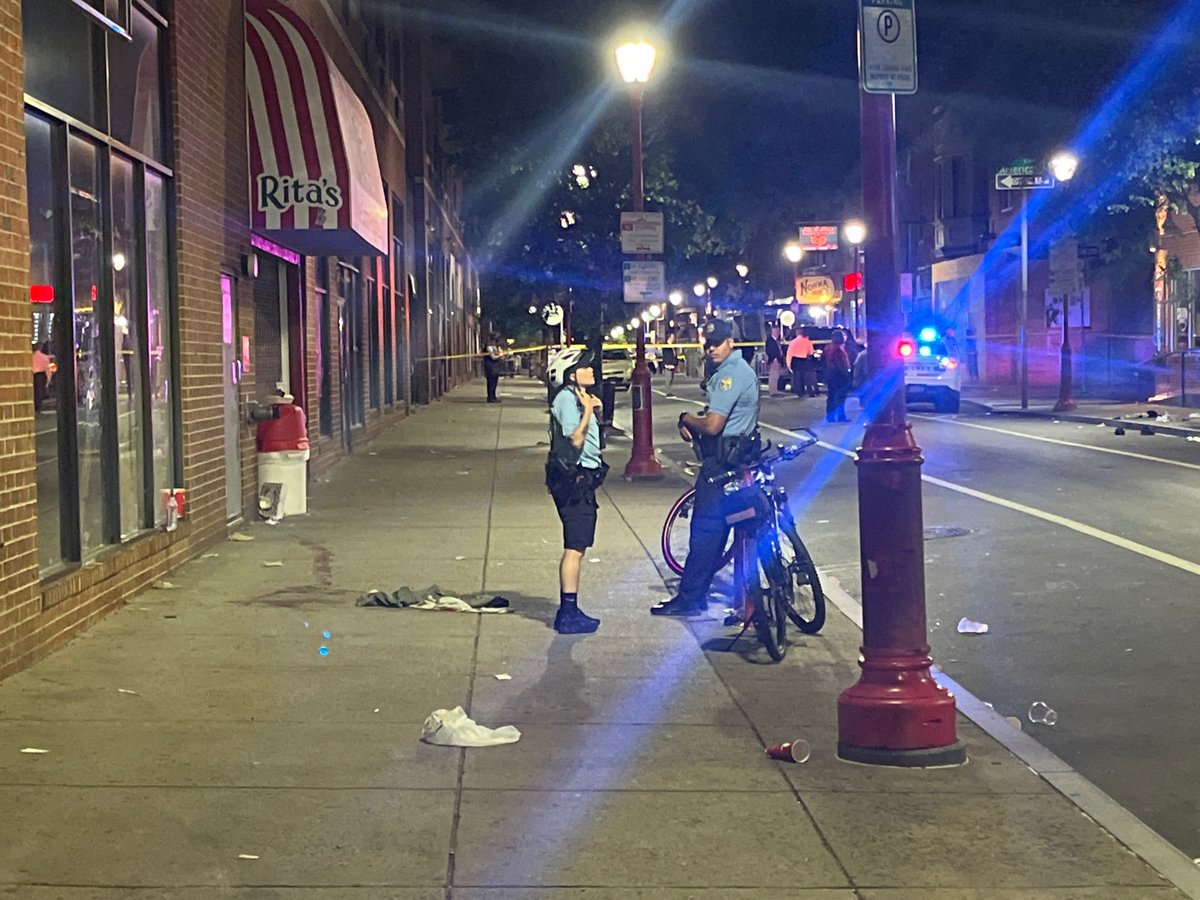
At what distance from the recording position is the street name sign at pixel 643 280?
739 inches

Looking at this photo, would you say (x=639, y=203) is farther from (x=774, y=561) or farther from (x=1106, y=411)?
(x=1106, y=411)

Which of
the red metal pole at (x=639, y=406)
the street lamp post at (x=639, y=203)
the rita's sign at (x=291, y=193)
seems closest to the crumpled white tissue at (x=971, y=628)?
the rita's sign at (x=291, y=193)

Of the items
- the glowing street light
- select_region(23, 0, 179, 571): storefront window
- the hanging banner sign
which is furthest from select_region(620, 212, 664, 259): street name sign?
the glowing street light

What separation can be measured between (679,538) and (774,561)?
14.8 ft

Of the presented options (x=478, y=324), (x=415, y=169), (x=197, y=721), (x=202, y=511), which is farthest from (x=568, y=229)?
(x=478, y=324)

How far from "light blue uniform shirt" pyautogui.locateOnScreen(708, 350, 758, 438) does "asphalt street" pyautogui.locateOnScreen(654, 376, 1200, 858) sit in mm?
1800

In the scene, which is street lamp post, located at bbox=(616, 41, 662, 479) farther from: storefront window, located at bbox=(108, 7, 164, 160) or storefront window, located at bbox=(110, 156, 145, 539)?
storefront window, located at bbox=(110, 156, 145, 539)

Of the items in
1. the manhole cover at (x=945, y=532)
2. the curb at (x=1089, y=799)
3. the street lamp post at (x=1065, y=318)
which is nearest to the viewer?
the curb at (x=1089, y=799)

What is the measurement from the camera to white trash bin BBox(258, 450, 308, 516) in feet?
46.0

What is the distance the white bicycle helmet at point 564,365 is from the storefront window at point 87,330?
9.25ft

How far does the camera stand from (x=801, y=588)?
909cm

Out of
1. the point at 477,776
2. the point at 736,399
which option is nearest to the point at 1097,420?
the point at 736,399

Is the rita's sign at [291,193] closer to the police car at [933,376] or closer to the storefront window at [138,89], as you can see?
the storefront window at [138,89]

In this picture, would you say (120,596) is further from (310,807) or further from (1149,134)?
(1149,134)
